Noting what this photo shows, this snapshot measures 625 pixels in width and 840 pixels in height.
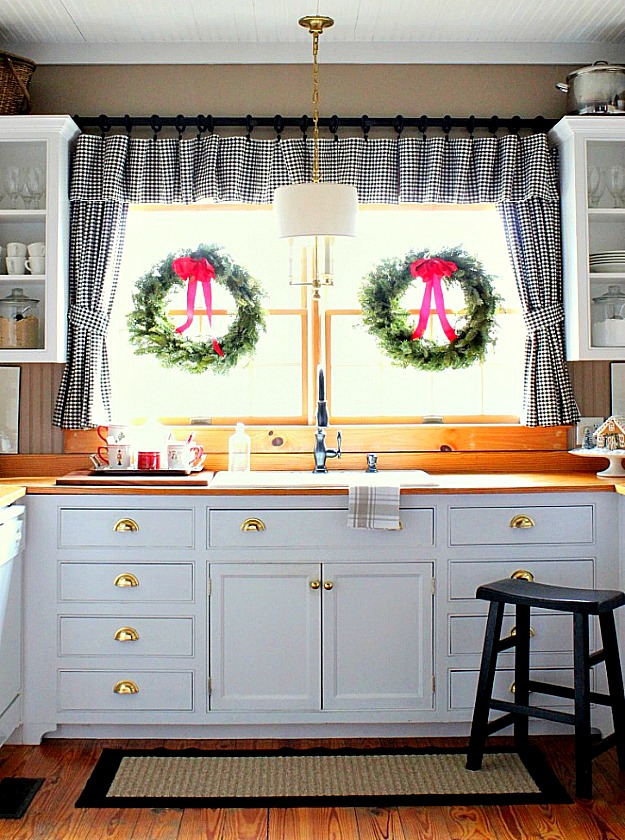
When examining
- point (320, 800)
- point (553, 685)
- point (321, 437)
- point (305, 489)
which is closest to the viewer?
point (320, 800)

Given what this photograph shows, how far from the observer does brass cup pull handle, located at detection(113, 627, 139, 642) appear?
3338 mm

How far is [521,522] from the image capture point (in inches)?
132

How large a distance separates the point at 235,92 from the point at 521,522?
2090 mm

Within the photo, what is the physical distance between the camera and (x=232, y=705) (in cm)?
336

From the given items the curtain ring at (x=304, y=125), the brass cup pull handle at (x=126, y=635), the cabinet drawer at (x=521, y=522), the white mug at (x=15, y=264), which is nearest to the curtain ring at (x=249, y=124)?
the curtain ring at (x=304, y=125)

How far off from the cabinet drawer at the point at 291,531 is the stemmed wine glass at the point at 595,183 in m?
1.44

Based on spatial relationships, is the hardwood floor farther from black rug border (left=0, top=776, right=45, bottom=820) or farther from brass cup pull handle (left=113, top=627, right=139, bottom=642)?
brass cup pull handle (left=113, top=627, right=139, bottom=642)

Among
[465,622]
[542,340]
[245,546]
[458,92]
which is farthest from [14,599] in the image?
[458,92]

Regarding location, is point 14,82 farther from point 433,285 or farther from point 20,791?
point 20,791

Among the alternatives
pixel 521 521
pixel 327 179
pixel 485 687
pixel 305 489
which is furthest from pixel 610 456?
pixel 327 179

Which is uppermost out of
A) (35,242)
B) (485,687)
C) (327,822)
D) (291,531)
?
(35,242)

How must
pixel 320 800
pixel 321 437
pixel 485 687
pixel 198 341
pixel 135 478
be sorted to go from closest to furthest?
1. pixel 320 800
2. pixel 485 687
3. pixel 135 478
4. pixel 321 437
5. pixel 198 341

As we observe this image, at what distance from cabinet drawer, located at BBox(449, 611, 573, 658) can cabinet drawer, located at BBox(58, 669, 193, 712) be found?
95 centimetres

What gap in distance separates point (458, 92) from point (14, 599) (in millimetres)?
2646
